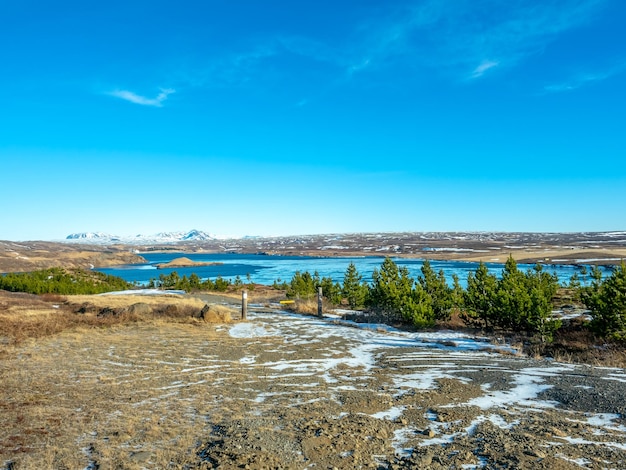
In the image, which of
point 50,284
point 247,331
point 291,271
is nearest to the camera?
point 247,331

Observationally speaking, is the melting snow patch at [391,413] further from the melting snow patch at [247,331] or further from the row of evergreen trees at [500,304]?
the row of evergreen trees at [500,304]

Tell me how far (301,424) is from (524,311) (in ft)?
50.5

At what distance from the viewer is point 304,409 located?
7.90 m

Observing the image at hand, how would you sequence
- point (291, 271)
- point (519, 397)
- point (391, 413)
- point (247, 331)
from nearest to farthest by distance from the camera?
1. point (391, 413)
2. point (519, 397)
3. point (247, 331)
4. point (291, 271)

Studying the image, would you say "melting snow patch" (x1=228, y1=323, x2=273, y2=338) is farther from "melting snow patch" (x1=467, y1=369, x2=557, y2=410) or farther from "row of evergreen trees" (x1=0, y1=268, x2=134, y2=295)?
"row of evergreen trees" (x1=0, y1=268, x2=134, y2=295)

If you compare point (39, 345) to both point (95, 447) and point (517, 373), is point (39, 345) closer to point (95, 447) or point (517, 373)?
point (95, 447)

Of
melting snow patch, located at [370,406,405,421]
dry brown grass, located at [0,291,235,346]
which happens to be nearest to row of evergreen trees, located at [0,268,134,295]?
dry brown grass, located at [0,291,235,346]

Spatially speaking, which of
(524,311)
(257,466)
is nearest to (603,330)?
(524,311)

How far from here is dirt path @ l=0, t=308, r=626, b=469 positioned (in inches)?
227

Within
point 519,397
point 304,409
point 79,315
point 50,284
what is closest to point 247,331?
point 79,315

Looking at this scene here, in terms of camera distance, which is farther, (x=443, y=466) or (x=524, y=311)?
(x=524, y=311)

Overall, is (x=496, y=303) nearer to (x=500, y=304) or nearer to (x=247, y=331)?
(x=500, y=304)

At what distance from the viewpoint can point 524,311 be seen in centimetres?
1881

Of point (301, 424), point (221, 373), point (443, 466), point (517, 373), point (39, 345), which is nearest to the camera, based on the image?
point (443, 466)
